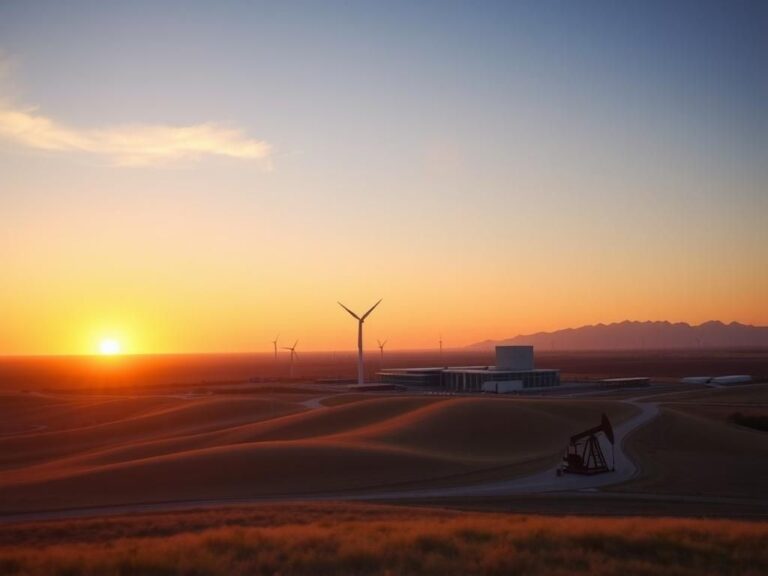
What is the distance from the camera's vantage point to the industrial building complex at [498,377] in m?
130

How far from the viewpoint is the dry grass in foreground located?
1966 centimetres

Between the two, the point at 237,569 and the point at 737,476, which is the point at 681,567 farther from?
the point at 737,476

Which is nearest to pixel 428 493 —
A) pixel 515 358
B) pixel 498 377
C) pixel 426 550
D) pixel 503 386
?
pixel 426 550

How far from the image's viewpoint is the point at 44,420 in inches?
4208

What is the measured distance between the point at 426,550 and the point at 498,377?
112 metres

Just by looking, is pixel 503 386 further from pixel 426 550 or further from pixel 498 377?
pixel 426 550

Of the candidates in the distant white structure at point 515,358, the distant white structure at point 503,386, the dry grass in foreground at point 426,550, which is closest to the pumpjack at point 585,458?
the dry grass in foreground at point 426,550

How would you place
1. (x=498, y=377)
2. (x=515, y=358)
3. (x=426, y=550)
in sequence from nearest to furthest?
(x=426, y=550) → (x=498, y=377) → (x=515, y=358)

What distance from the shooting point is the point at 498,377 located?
131250 mm

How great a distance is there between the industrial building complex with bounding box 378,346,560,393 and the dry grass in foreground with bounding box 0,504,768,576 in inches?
3997

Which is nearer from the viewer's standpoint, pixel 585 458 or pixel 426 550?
pixel 426 550

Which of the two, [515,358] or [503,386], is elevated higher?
[515,358]

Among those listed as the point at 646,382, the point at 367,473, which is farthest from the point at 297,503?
the point at 646,382

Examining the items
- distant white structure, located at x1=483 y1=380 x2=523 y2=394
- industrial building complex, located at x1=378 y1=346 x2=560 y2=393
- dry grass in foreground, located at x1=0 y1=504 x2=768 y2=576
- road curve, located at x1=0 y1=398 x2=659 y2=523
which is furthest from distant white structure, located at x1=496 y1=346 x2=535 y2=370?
dry grass in foreground, located at x1=0 y1=504 x2=768 y2=576
